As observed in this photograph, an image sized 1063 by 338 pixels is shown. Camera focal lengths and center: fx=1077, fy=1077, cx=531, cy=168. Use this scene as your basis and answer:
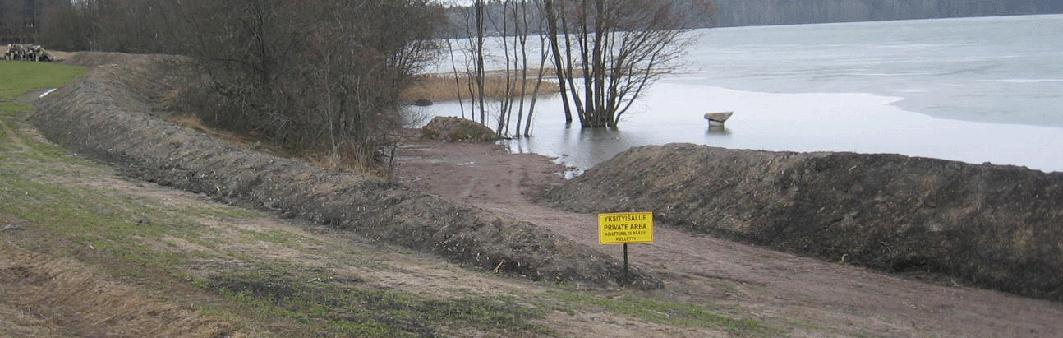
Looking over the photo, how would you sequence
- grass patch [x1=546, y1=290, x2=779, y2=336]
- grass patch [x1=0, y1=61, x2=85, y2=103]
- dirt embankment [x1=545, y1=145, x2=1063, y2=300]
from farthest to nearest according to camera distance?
grass patch [x1=0, y1=61, x2=85, y2=103], dirt embankment [x1=545, y1=145, x2=1063, y2=300], grass patch [x1=546, y1=290, x2=779, y2=336]

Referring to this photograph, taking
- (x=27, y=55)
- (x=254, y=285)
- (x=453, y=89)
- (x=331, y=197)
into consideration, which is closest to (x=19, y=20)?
(x=27, y=55)

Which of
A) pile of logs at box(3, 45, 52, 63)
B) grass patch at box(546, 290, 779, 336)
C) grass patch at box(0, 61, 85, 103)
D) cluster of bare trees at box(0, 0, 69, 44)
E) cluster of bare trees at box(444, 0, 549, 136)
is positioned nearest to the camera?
grass patch at box(546, 290, 779, 336)

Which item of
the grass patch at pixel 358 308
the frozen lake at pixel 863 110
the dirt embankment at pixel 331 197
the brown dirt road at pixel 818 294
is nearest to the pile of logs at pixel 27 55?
the frozen lake at pixel 863 110

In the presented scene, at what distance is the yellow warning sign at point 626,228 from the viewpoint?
10.3 metres

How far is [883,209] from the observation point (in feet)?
50.3

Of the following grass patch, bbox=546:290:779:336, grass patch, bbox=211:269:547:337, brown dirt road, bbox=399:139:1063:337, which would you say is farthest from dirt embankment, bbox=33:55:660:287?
grass patch, bbox=211:269:547:337

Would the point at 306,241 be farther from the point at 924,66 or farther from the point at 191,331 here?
the point at 924,66

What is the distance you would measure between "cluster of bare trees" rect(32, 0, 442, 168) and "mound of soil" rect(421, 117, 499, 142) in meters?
6.61

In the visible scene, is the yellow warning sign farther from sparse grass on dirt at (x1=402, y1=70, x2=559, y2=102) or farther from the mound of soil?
sparse grass on dirt at (x1=402, y1=70, x2=559, y2=102)

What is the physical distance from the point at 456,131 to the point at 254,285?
1205 inches

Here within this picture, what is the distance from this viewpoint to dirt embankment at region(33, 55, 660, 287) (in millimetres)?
11312

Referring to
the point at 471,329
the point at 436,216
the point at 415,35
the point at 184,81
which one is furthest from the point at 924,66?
the point at 471,329

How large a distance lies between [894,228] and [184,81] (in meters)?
21.6

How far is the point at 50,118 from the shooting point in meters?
26.0
